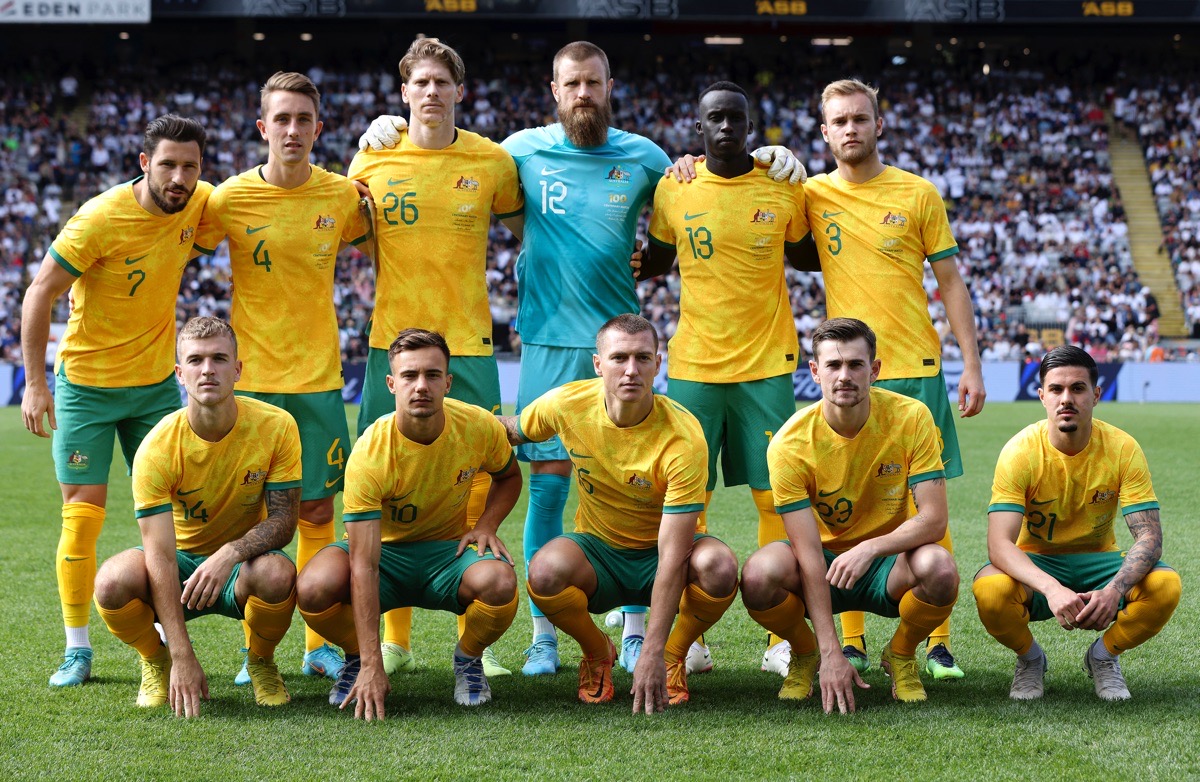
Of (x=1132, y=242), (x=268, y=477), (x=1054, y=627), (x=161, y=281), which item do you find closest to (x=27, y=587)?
(x=161, y=281)

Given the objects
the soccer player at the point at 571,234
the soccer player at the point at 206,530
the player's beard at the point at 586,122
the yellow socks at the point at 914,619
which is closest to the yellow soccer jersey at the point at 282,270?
the soccer player at the point at 571,234

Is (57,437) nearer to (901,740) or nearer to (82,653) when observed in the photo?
(82,653)

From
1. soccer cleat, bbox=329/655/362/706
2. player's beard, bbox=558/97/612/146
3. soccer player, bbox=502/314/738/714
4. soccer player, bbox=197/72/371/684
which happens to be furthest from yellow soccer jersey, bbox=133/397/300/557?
player's beard, bbox=558/97/612/146

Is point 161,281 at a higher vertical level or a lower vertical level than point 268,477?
higher

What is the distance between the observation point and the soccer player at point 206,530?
433 centimetres

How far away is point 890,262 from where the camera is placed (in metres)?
5.19

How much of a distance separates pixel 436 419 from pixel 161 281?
Result: 1610mm

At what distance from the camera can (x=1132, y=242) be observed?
86.0ft

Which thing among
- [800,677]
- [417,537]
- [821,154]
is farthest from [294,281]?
[821,154]

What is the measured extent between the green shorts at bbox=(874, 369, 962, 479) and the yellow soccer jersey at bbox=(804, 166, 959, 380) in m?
0.03

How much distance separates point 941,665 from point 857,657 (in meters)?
0.35

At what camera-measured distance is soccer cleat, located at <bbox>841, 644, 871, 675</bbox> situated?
5.04m

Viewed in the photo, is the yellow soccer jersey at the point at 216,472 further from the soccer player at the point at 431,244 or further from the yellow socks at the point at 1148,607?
the yellow socks at the point at 1148,607

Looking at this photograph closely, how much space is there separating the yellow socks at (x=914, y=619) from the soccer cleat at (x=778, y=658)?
1.94 feet
